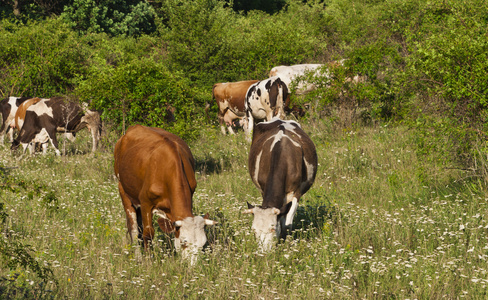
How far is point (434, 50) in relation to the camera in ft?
28.0

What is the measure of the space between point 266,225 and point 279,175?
3.28 feet

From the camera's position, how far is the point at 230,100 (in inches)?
797

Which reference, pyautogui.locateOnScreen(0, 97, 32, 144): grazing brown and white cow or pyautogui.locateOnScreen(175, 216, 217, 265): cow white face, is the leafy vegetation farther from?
pyautogui.locateOnScreen(0, 97, 32, 144): grazing brown and white cow

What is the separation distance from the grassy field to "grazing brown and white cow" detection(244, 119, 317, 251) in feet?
0.80

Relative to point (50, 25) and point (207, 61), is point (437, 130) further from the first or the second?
point (50, 25)

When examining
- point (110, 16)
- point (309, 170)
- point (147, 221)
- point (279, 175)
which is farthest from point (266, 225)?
point (110, 16)

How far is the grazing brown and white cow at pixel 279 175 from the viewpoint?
6.87 m

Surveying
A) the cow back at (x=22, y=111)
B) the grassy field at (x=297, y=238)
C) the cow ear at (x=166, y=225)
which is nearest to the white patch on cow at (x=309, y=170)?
the grassy field at (x=297, y=238)

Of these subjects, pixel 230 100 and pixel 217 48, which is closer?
pixel 230 100

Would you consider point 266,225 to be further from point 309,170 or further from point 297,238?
point 309,170

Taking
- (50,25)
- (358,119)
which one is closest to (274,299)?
(358,119)

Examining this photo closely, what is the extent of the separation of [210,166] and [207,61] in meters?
9.47

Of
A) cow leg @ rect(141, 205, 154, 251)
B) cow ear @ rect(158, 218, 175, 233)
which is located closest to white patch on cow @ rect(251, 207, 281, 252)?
cow ear @ rect(158, 218, 175, 233)

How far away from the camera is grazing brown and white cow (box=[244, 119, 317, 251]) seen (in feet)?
22.5
